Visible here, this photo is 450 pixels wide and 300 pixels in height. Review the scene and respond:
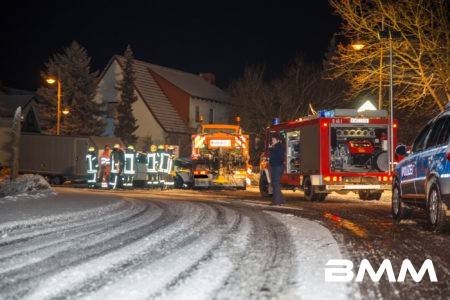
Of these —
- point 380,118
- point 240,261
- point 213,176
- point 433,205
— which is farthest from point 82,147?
point 240,261

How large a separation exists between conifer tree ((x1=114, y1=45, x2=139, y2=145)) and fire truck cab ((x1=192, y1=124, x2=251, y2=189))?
93.4ft

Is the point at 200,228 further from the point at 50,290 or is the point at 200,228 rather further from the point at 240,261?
the point at 50,290

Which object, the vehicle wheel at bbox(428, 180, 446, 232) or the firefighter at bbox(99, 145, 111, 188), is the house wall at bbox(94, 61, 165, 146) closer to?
the firefighter at bbox(99, 145, 111, 188)

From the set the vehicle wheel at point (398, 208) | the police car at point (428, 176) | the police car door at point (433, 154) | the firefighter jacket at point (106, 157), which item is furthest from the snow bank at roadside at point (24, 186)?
the police car door at point (433, 154)

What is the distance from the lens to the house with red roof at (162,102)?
55.9 m

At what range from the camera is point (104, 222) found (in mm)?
11719

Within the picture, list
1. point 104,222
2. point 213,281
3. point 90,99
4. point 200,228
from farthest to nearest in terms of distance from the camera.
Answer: point 90,99
point 104,222
point 200,228
point 213,281

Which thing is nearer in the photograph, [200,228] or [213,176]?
[200,228]

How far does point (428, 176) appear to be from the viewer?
10914 millimetres

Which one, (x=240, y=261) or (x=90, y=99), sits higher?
(x=90, y=99)

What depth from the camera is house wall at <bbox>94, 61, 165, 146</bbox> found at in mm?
55781

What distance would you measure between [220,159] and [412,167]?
14759 millimetres

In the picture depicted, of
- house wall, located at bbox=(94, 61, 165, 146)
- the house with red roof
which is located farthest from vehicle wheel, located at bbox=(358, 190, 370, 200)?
house wall, located at bbox=(94, 61, 165, 146)

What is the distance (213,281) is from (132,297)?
3.14 feet
